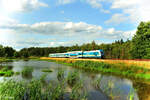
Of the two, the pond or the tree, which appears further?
Answer: the tree

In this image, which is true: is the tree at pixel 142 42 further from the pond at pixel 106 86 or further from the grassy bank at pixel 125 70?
the pond at pixel 106 86

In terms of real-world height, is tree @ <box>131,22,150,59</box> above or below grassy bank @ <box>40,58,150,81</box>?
above

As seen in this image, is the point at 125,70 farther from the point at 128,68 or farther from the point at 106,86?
the point at 106,86

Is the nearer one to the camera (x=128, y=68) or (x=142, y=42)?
(x=128, y=68)

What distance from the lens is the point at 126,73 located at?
20656mm

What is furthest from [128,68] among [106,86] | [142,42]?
[142,42]

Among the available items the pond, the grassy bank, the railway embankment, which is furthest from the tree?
the pond

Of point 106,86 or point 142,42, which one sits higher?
point 142,42

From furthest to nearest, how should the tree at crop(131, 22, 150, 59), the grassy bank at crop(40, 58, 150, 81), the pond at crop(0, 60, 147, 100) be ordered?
the tree at crop(131, 22, 150, 59) < the grassy bank at crop(40, 58, 150, 81) < the pond at crop(0, 60, 147, 100)

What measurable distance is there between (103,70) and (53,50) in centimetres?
9435

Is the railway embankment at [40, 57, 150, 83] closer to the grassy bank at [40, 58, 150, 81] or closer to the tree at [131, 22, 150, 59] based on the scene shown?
the grassy bank at [40, 58, 150, 81]

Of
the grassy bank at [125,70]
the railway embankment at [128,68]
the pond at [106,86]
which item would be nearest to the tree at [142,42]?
the railway embankment at [128,68]

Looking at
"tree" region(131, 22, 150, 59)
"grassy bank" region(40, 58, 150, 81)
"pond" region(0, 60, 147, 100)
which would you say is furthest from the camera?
"tree" region(131, 22, 150, 59)

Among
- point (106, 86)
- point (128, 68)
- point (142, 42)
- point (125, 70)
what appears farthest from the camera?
point (142, 42)
